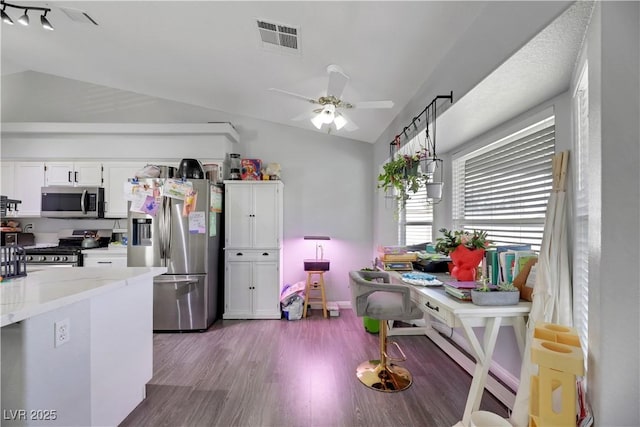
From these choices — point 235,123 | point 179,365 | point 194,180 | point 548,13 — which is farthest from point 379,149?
point 179,365

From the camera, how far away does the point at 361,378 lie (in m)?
2.24

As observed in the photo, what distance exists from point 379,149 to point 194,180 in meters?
2.55

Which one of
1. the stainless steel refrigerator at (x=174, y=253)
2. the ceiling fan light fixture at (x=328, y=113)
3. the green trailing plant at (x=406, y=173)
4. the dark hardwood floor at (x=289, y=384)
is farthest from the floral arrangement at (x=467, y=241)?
the stainless steel refrigerator at (x=174, y=253)

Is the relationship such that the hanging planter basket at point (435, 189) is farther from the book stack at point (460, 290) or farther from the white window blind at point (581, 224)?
the white window blind at point (581, 224)

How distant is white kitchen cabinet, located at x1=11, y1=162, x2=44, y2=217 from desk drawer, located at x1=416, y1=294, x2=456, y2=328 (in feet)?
16.2

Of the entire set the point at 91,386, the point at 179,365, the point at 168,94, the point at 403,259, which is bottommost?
the point at 179,365

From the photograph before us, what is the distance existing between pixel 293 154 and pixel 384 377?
3.18m

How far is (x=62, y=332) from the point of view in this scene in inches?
51.9

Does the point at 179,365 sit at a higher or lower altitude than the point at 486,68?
lower

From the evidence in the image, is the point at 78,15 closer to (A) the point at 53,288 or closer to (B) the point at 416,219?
(A) the point at 53,288

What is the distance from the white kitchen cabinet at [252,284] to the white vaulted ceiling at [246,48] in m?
2.06

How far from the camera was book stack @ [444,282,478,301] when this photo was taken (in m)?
1.66

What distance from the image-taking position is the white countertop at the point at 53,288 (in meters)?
1.09

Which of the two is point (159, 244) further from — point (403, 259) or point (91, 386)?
point (403, 259)
